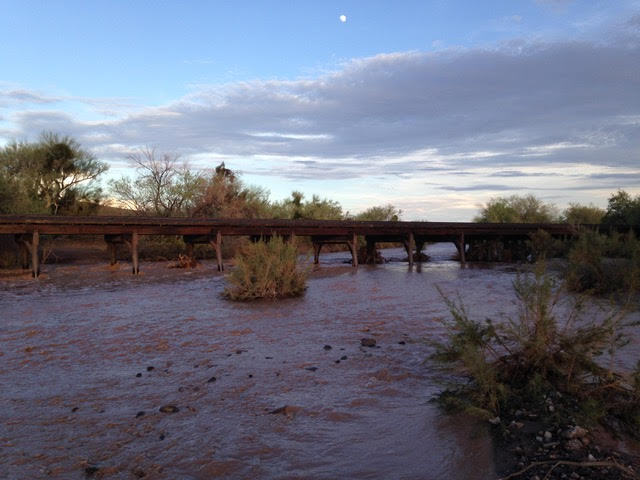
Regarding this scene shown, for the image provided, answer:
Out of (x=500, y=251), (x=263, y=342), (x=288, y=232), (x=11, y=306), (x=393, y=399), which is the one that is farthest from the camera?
(x=500, y=251)

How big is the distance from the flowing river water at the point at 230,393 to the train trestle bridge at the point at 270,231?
590 centimetres

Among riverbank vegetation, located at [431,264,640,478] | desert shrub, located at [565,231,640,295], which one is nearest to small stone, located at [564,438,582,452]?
riverbank vegetation, located at [431,264,640,478]

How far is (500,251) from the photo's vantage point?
27.1 metres

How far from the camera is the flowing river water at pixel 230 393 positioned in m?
4.16

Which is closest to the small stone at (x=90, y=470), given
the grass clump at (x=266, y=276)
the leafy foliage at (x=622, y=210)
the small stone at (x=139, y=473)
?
the small stone at (x=139, y=473)

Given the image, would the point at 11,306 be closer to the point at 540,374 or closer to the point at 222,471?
the point at 222,471

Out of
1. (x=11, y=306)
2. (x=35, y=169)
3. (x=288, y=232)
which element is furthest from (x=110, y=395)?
(x=35, y=169)

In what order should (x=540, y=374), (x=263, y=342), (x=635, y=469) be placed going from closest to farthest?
1. (x=635, y=469)
2. (x=540, y=374)
3. (x=263, y=342)

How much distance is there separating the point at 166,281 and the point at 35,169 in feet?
58.2

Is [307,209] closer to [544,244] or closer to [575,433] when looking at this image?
Answer: [544,244]

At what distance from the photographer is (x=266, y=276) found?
12.8m

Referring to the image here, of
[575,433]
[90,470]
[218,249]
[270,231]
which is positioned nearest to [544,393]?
[575,433]

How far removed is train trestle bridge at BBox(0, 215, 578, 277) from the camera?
17.2m

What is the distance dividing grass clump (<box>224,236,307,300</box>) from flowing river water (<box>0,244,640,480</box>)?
2.19ft
